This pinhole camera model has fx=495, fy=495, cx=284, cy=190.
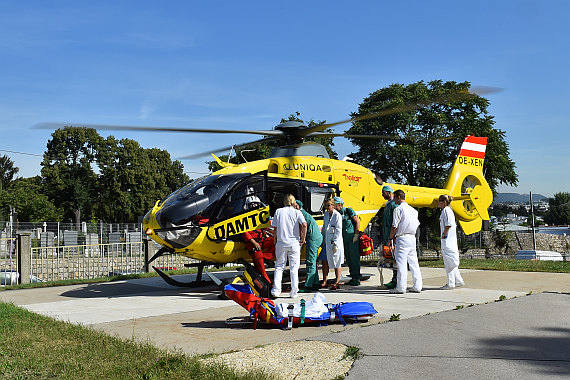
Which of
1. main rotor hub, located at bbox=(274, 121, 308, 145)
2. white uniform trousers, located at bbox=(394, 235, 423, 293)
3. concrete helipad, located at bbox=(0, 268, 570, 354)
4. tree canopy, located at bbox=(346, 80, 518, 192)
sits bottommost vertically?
concrete helipad, located at bbox=(0, 268, 570, 354)

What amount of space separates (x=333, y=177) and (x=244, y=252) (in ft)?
9.90

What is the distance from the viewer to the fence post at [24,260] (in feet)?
45.4

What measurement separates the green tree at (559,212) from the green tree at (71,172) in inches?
3259

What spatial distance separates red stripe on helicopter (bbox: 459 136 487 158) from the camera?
1606cm

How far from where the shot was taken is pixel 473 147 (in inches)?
642

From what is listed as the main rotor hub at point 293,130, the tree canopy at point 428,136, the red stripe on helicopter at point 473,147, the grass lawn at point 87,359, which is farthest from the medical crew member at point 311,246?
the tree canopy at point 428,136

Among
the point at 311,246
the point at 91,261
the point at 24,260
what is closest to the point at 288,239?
the point at 311,246

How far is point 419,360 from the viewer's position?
4.47 meters

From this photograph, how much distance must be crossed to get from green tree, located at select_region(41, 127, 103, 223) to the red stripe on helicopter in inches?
1779

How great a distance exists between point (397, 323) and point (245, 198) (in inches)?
190

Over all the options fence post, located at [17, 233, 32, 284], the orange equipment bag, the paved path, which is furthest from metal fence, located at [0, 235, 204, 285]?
the orange equipment bag

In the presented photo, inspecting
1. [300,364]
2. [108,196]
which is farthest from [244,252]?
[108,196]

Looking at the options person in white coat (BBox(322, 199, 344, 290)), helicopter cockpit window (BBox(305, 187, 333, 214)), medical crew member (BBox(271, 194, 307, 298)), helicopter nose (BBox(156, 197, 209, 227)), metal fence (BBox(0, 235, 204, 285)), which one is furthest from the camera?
metal fence (BBox(0, 235, 204, 285))

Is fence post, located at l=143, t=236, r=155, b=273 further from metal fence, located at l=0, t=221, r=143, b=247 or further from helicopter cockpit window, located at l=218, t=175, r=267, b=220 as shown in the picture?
helicopter cockpit window, located at l=218, t=175, r=267, b=220
